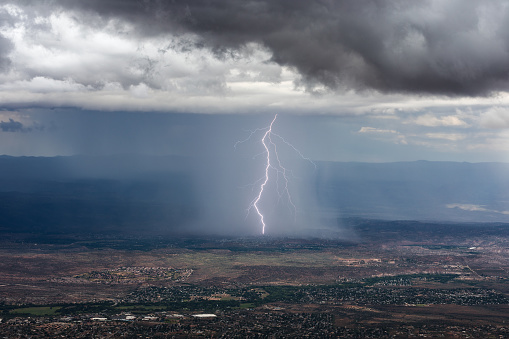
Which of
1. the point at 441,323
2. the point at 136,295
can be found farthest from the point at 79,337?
the point at 441,323

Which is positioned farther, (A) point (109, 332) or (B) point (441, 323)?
(B) point (441, 323)

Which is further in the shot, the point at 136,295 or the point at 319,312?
the point at 136,295

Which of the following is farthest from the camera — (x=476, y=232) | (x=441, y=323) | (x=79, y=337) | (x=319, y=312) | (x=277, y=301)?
(x=476, y=232)

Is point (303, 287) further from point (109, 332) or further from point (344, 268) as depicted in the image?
point (109, 332)

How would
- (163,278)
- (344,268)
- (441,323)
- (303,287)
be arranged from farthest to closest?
(344,268) → (163,278) → (303,287) → (441,323)

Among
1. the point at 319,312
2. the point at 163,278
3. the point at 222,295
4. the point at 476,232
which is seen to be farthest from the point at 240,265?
the point at 476,232

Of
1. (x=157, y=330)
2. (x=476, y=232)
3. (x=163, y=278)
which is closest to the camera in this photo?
(x=157, y=330)

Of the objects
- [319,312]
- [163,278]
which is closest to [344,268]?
[163,278]

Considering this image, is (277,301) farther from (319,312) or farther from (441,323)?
(441,323)

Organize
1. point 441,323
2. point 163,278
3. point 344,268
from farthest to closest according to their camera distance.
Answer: point 344,268, point 163,278, point 441,323
